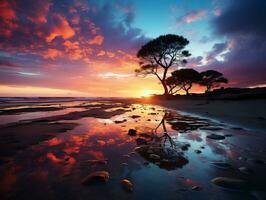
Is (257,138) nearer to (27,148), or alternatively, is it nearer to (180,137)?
(180,137)

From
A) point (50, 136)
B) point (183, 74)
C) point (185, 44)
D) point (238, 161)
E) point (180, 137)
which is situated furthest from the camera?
point (183, 74)

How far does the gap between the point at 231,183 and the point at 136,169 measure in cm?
158

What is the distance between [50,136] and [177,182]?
5023 mm

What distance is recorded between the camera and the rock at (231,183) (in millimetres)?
2291

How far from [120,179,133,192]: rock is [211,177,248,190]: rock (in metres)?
1.31

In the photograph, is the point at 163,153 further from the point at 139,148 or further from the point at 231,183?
the point at 231,183

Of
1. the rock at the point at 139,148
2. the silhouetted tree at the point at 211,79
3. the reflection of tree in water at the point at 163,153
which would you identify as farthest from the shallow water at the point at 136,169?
the silhouetted tree at the point at 211,79

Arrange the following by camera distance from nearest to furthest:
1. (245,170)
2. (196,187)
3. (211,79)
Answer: (196,187), (245,170), (211,79)

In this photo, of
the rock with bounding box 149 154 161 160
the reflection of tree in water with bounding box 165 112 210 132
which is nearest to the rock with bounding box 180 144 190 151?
the rock with bounding box 149 154 161 160

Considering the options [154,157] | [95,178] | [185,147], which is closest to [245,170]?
[185,147]

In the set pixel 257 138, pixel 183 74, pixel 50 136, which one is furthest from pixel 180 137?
pixel 183 74

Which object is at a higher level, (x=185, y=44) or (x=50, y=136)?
(x=185, y=44)

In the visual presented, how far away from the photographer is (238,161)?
3.26 m

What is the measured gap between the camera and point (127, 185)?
2.41 metres
